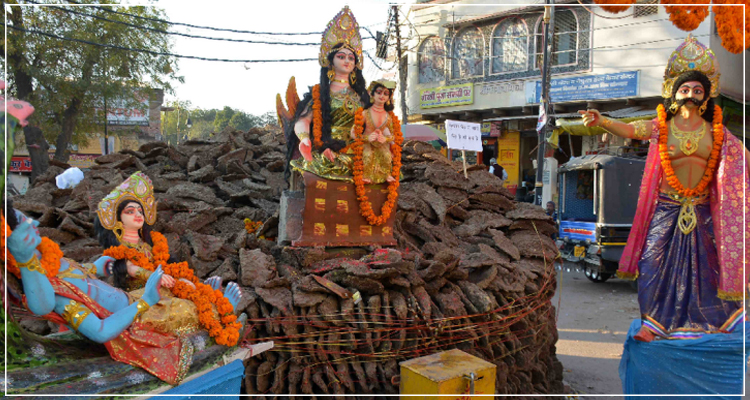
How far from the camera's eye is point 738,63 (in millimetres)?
13078

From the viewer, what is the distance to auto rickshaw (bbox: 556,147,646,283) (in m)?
7.93

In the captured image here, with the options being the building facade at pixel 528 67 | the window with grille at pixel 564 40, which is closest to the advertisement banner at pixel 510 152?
the building facade at pixel 528 67

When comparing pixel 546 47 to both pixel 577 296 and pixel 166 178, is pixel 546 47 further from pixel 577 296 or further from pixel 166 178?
pixel 166 178

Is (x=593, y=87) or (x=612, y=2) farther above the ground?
(x=612, y=2)

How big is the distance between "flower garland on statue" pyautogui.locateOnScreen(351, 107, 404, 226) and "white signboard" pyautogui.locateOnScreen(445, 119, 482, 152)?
7.92 ft

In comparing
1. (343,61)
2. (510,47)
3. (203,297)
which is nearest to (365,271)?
(203,297)

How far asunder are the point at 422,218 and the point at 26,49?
10.0m

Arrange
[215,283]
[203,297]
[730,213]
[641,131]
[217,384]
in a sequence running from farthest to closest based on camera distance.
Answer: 1. [641,131]
2. [730,213]
3. [215,283]
4. [203,297]
5. [217,384]

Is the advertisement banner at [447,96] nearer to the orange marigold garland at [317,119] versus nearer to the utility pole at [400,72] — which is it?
the utility pole at [400,72]

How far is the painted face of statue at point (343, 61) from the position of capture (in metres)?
3.90

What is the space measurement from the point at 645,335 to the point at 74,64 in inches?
477

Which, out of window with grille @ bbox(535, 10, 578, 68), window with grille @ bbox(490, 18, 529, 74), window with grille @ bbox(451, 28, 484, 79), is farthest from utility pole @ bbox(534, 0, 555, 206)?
window with grille @ bbox(451, 28, 484, 79)

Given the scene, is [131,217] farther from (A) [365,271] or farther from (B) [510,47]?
(B) [510,47]

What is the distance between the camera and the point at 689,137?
3.31m
